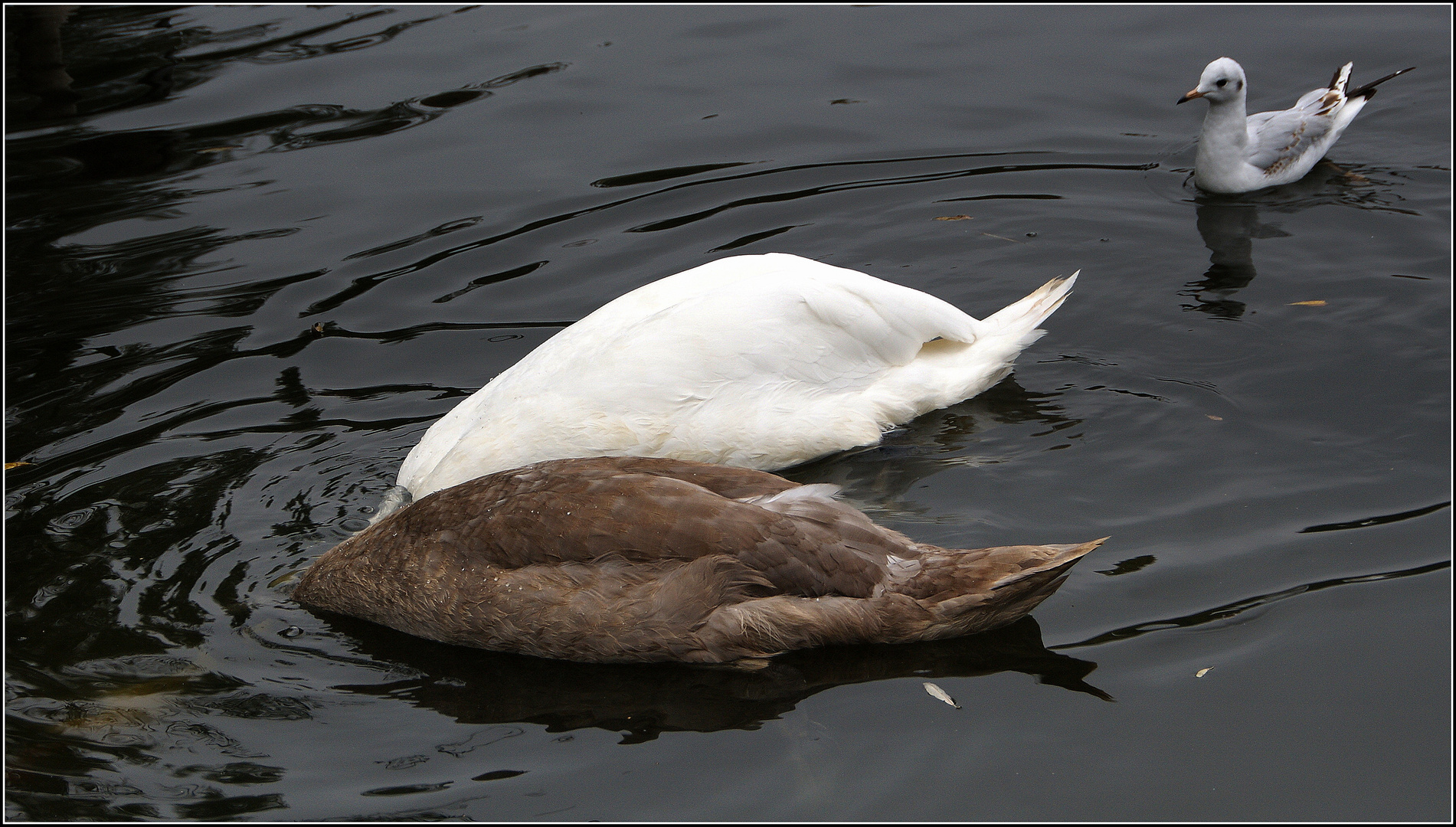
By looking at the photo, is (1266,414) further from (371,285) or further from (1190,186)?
(371,285)

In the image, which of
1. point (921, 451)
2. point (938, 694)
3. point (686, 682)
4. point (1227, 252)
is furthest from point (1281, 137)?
point (686, 682)

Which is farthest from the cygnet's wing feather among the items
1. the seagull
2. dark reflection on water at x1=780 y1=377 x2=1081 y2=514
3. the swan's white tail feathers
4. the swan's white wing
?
the seagull

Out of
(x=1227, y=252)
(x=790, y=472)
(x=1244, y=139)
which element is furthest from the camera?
(x=1244, y=139)

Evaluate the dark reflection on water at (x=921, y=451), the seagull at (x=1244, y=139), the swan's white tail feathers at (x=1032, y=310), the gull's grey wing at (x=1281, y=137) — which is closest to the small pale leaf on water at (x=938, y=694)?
the dark reflection on water at (x=921, y=451)

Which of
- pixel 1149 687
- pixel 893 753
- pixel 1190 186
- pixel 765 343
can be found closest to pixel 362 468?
pixel 765 343

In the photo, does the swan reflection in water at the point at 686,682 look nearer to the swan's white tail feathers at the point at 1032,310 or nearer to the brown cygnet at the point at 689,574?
the brown cygnet at the point at 689,574

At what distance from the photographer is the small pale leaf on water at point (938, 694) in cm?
457

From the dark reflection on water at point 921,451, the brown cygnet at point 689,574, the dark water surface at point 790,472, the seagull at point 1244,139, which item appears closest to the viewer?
the dark water surface at point 790,472

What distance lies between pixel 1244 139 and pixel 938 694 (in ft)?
18.1

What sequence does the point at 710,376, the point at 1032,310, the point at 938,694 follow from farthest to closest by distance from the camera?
the point at 1032,310 < the point at 710,376 < the point at 938,694

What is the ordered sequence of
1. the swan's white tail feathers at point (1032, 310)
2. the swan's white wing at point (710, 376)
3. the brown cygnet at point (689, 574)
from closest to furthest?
the brown cygnet at point (689, 574)
the swan's white wing at point (710, 376)
the swan's white tail feathers at point (1032, 310)

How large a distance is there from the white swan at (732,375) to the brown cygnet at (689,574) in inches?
30.7

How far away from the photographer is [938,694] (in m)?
4.62

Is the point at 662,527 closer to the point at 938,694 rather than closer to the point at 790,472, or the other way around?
the point at 938,694
